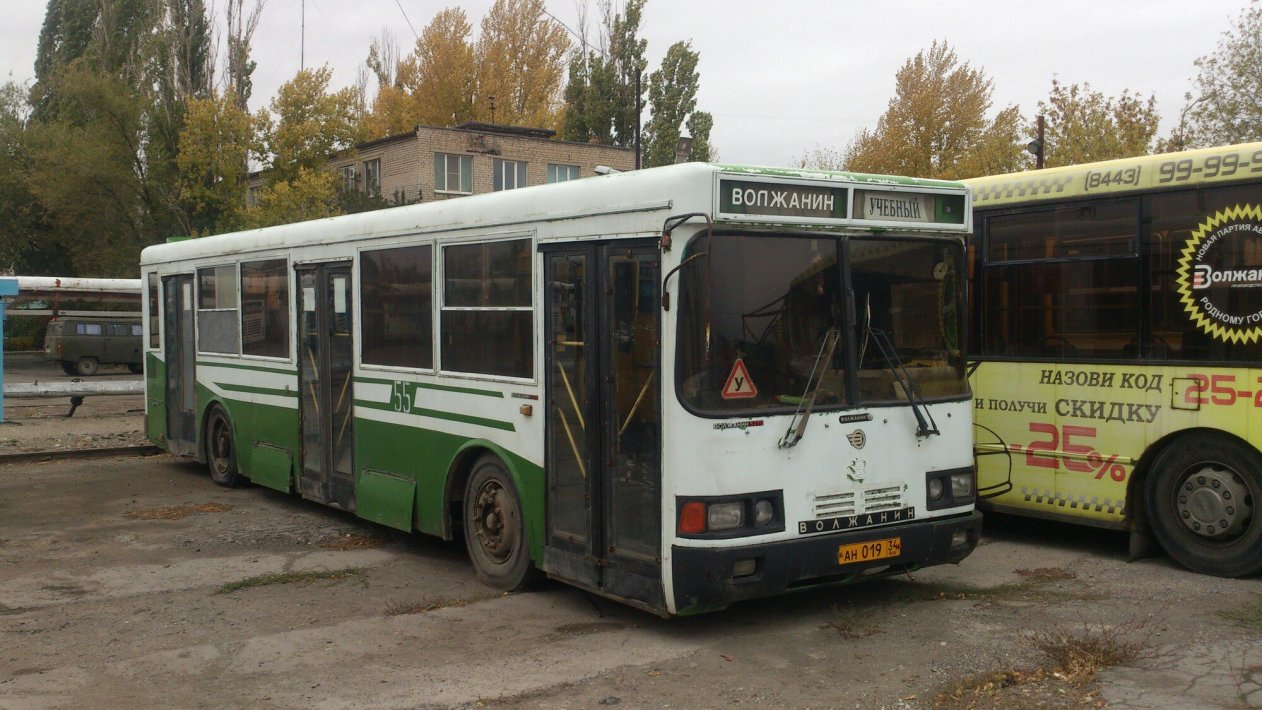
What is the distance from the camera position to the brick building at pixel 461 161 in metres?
47.5

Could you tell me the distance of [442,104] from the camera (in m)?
60.0

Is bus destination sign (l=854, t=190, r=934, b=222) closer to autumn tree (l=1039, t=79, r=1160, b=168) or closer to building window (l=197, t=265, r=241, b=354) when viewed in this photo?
building window (l=197, t=265, r=241, b=354)

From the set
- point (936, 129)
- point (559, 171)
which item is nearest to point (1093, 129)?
point (936, 129)

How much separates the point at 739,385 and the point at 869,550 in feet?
4.47

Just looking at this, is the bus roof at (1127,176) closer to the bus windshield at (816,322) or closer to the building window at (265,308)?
the bus windshield at (816,322)

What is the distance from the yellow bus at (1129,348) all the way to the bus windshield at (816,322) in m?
1.95

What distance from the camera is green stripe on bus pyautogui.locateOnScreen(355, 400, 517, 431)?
833 centimetres

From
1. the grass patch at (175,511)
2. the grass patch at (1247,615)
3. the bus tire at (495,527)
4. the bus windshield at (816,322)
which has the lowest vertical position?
the grass patch at (175,511)

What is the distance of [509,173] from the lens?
50.4 m

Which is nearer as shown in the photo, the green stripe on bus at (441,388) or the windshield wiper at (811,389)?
the windshield wiper at (811,389)

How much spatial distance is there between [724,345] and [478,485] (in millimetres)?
2878

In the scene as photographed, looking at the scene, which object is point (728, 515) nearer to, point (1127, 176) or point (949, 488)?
point (949, 488)

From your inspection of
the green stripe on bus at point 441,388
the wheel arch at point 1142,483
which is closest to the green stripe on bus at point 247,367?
the green stripe on bus at point 441,388

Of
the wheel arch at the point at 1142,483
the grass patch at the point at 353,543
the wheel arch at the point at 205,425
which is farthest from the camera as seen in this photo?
the wheel arch at the point at 205,425
